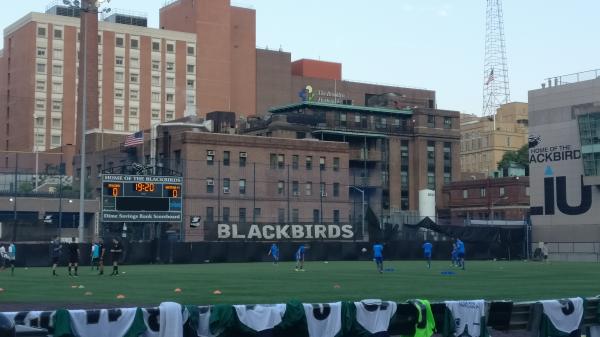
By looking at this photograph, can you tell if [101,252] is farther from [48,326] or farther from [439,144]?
[439,144]

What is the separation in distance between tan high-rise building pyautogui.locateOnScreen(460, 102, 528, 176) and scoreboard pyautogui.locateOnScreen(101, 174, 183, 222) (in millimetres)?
111077

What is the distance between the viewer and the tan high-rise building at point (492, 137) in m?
168

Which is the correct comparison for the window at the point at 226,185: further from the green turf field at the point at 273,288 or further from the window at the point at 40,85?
the window at the point at 40,85

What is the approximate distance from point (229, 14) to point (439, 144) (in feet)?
150

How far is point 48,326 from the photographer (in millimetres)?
12445

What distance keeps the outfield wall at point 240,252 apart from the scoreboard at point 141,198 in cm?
295

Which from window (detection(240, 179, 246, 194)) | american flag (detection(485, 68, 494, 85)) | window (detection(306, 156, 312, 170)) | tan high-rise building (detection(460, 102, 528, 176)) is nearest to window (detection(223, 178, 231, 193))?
window (detection(240, 179, 246, 194))

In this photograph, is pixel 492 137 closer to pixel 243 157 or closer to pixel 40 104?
pixel 243 157

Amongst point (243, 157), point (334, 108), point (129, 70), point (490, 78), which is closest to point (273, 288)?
point (243, 157)

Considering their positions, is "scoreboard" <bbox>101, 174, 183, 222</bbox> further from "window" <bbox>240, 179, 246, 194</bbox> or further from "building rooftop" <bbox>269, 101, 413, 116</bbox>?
"building rooftop" <bbox>269, 101, 413, 116</bbox>

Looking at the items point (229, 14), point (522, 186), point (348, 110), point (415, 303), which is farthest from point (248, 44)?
point (415, 303)

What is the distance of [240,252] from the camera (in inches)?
2660

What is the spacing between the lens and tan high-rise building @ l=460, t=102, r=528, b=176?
168m

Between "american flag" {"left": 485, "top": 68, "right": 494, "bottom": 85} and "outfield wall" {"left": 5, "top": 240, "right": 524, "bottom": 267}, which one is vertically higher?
"american flag" {"left": 485, "top": 68, "right": 494, "bottom": 85}
